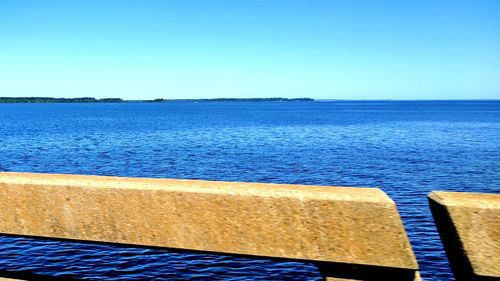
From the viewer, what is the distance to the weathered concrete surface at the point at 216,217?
2.16m

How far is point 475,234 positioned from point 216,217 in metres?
1.24

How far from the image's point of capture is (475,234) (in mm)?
1975

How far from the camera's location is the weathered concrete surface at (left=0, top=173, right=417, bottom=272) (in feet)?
7.09

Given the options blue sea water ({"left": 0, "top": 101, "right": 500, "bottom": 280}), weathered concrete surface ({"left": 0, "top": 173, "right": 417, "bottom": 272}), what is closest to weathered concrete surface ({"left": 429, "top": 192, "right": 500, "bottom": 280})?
weathered concrete surface ({"left": 0, "top": 173, "right": 417, "bottom": 272})

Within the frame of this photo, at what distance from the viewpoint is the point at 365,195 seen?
2.24 meters

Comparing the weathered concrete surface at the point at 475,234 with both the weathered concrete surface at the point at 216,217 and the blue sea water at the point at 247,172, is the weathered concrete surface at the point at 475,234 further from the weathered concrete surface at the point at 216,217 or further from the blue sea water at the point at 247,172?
the blue sea water at the point at 247,172

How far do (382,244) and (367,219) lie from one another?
140 millimetres

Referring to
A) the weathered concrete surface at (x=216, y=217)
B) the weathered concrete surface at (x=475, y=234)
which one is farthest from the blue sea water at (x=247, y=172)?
the weathered concrete surface at (x=475, y=234)

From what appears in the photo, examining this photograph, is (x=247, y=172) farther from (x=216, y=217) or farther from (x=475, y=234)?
(x=475, y=234)

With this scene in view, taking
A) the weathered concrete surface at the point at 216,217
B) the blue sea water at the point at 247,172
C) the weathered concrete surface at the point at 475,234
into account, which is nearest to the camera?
the weathered concrete surface at the point at 475,234

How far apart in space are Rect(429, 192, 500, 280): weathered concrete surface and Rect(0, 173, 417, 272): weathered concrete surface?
221 mm

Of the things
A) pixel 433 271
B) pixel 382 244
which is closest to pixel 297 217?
pixel 382 244

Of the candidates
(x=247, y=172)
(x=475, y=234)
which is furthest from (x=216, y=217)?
(x=247, y=172)

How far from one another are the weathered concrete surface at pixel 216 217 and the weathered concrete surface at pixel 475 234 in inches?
8.7
